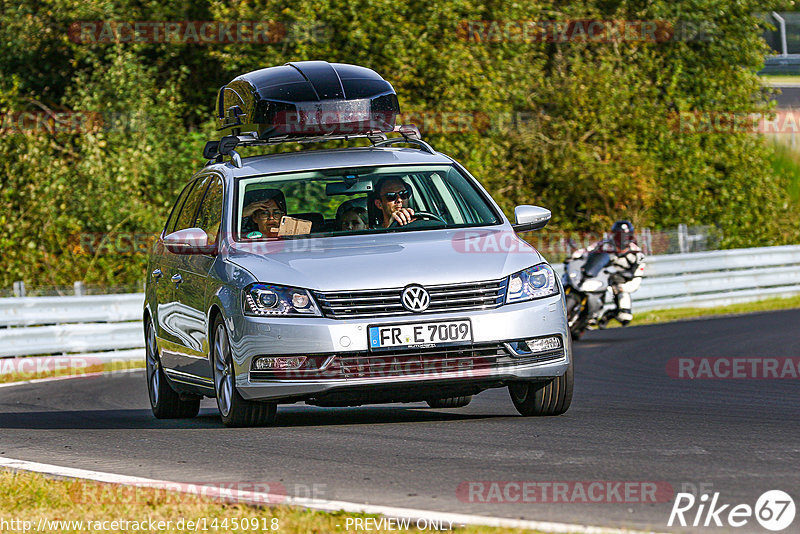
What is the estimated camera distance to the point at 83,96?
3020 centimetres

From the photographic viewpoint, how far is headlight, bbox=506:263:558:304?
8.54 m

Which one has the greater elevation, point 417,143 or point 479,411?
point 417,143

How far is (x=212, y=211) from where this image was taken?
9.97 metres

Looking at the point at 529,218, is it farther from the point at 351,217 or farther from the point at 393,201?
the point at 351,217

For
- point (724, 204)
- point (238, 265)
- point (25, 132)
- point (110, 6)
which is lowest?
point (724, 204)

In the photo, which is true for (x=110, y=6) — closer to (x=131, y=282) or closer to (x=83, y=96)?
(x=83, y=96)

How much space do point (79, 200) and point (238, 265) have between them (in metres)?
19.0

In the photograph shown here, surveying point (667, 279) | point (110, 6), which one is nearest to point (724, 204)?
point (667, 279)

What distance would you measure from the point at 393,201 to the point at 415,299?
4.84ft

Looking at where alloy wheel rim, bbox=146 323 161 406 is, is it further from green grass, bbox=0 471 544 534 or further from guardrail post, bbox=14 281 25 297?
guardrail post, bbox=14 281 25 297

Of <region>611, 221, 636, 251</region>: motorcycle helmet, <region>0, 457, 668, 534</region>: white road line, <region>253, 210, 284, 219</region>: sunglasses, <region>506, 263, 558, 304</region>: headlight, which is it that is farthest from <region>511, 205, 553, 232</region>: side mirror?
<region>611, 221, 636, 251</region>: motorcycle helmet

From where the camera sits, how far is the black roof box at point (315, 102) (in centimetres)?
1062

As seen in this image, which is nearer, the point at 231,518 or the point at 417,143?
the point at 231,518

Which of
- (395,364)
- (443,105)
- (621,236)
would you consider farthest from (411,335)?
(443,105)
